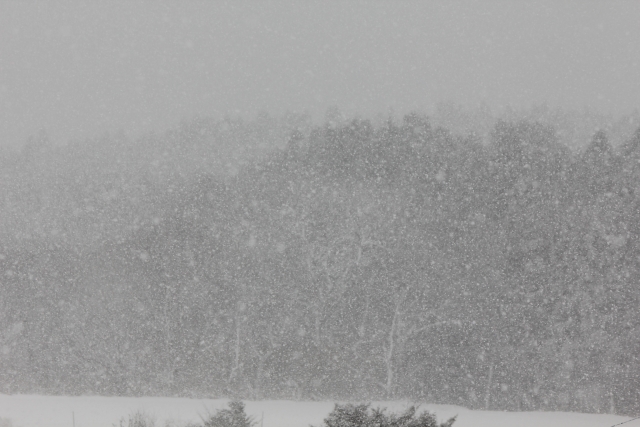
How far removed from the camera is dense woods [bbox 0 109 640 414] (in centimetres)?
2170

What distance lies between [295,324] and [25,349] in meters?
11.5

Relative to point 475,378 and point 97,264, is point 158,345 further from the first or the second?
point 475,378

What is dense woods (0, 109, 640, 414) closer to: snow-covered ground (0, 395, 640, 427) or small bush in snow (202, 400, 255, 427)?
snow-covered ground (0, 395, 640, 427)

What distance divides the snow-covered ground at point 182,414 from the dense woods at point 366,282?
1980 millimetres

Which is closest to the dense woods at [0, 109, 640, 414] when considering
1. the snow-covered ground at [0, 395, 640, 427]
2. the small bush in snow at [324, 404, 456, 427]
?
the snow-covered ground at [0, 395, 640, 427]

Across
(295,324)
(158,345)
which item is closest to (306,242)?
(295,324)

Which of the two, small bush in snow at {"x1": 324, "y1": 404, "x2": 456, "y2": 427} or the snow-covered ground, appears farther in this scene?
the snow-covered ground

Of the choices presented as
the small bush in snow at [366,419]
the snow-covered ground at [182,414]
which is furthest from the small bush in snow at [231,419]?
the snow-covered ground at [182,414]

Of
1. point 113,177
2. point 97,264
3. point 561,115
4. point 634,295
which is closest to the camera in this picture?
point 634,295

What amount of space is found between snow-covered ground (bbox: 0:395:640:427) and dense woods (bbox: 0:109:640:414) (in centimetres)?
198

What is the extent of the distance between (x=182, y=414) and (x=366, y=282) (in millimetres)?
8880

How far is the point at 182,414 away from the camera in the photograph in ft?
63.0

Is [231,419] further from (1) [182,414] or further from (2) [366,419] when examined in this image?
(1) [182,414]

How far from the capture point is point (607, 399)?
70.9ft
